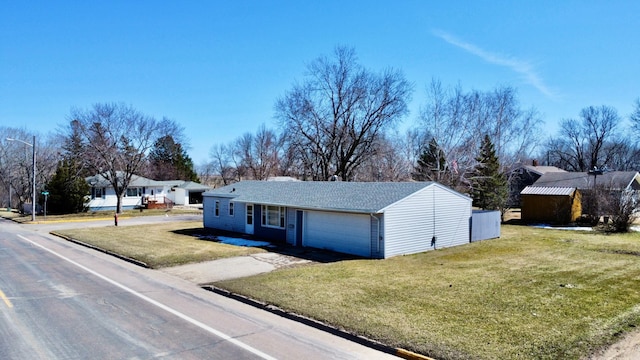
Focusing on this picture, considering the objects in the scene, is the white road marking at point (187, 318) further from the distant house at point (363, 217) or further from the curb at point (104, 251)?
the distant house at point (363, 217)

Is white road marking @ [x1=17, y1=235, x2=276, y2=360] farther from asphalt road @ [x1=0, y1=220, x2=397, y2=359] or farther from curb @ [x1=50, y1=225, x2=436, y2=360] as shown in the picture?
curb @ [x1=50, y1=225, x2=436, y2=360]

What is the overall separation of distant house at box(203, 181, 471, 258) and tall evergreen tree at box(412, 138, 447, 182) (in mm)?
14720

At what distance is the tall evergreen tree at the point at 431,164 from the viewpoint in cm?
3744

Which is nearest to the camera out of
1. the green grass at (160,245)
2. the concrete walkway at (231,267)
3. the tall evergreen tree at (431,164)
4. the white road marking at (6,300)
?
the white road marking at (6,300)

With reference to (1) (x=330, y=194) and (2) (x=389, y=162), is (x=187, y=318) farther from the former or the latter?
(2) (x=389, y=162)

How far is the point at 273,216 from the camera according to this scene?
24.1 m

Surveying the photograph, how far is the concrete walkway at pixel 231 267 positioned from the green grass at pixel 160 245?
0.87m

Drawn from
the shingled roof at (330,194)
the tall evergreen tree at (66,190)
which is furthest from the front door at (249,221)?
the tall evergreen tree at (66,190)

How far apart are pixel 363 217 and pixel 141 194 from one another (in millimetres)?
43470

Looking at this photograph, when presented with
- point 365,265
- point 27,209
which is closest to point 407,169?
point 365,265

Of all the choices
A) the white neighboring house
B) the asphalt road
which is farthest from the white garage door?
the white neighboring house

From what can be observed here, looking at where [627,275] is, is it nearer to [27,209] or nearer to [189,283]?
[189,283]

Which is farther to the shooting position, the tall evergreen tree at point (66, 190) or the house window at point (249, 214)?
the tall evergreen tree at point (66, 190)

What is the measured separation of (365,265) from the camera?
1628 cm
